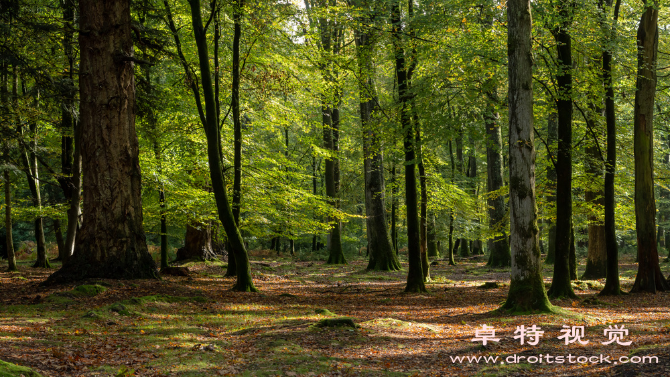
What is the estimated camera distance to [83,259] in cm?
938

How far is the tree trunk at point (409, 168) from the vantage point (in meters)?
11.2

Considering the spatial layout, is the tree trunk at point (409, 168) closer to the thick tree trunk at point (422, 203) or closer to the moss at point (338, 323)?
the thick tree trunk at point (422, 203)

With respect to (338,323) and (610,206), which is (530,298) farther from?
(610,206)

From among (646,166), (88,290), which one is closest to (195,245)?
(88,290)

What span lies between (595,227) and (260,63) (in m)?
11.5

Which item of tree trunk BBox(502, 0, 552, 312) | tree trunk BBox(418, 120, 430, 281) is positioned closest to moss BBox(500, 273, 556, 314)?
tree trunk BBox(502, 0, 552, 312)

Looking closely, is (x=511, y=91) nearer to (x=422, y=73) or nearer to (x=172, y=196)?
(x=422, y=73)

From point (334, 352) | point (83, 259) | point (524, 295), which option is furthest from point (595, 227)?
point (83, 259)

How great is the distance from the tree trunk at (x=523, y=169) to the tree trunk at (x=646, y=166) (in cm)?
539

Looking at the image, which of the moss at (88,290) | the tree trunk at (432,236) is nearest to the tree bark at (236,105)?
the moss at (88,290)

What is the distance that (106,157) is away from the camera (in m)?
9.45

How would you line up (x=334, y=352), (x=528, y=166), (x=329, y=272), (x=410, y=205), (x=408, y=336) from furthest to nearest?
(x=329, y=272) → (x=410, y=205) → (x=528, y=166) → (x=408, y=336) → (x=334, y=352)

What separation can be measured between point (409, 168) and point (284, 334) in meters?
6.05

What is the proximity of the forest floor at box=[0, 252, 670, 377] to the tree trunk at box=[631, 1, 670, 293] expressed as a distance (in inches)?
36.2
